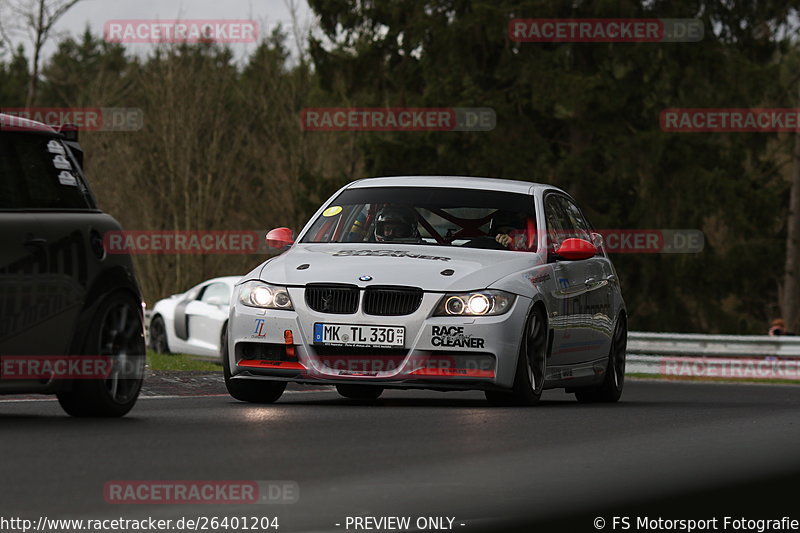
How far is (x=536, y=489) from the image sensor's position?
7.58m

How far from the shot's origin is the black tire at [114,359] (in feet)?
31.6

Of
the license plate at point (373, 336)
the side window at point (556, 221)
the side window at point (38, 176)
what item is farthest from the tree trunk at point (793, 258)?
the side window at point (38, 176)

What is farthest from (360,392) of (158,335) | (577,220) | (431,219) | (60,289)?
(158,335)

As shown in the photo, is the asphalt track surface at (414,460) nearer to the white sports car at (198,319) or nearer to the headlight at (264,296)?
the headlight at (264,296)

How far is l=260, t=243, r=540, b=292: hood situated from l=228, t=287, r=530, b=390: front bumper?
18 centimetres

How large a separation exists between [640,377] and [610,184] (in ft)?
33.5

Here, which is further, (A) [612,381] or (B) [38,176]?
(A) [612,381]

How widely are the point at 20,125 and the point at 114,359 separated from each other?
1471 millimetres

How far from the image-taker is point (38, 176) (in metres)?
9.58

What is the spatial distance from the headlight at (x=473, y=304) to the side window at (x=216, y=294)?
12.9 meters
